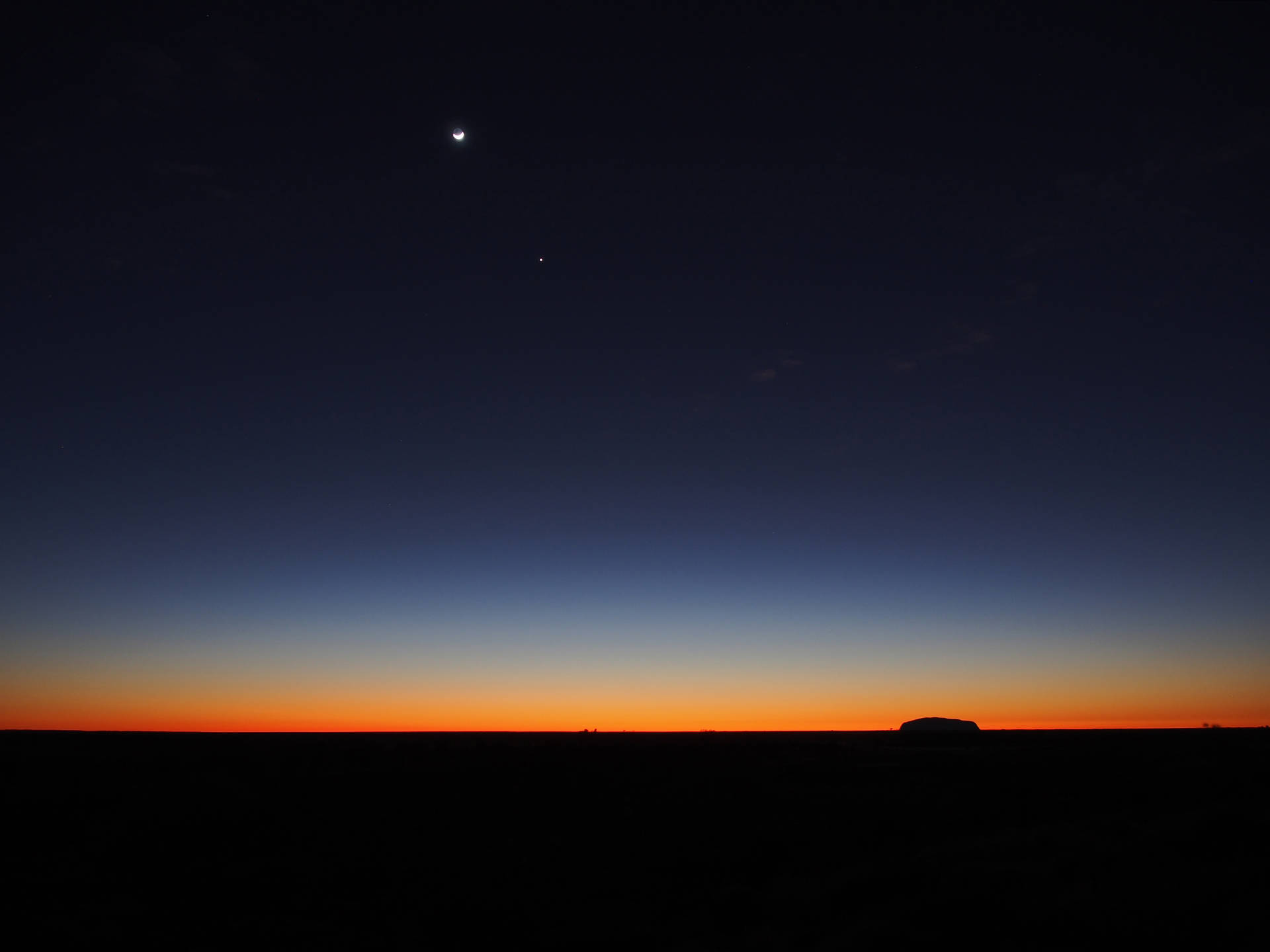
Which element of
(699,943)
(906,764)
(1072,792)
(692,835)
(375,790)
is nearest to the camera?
(699,943)

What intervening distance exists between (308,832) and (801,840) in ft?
56.2

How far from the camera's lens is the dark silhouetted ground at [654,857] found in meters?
14.9

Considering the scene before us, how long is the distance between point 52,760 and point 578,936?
54.8 meters

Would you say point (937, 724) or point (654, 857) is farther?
point (937, 724)

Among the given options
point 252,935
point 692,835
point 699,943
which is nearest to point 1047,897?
point 699,943

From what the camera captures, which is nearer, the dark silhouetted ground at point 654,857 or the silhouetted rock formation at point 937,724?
the dark silhouetted ground at point 654,857

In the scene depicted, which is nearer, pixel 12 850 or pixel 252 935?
pixel 252 935

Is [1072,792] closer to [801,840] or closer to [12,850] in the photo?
[801,840]

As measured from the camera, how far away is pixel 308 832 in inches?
1012

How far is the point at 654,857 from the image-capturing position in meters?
22.2

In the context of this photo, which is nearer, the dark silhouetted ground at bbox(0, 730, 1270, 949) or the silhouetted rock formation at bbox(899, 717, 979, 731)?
the dark silhouetted ground at bbox(0, 730, 1270, 949)

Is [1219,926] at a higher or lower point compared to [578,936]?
higher

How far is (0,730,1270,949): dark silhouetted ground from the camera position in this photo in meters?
14.9

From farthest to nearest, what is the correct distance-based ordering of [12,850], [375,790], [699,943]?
[375,790] → [12,850] → [699,943]
